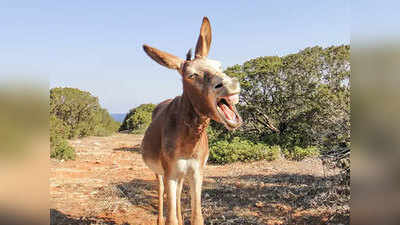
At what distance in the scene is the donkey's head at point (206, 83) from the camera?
2.16m

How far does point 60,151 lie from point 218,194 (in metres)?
6.62

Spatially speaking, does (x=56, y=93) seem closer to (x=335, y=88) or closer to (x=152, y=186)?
(x=152, y=186)

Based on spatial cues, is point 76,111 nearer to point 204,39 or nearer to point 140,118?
point 140,118

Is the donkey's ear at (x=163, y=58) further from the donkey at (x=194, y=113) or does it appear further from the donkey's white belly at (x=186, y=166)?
the donkey's white belly at (x=186, y=166)

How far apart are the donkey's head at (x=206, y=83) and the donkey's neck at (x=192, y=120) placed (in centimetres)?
8

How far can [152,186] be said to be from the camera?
7.19 metres

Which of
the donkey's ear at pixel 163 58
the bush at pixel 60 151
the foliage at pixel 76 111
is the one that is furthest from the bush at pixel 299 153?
the foliage at pixel 76 111

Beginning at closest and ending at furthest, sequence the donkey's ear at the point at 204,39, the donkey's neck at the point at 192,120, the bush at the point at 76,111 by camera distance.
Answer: the donkey's neck at the point at 192,120 → the donkey's ear at the point at 204,39 → the bush at the point at 76,111

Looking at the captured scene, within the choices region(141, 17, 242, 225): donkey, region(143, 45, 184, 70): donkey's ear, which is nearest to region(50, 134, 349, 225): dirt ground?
region(141, 17, 242, 225): donkey

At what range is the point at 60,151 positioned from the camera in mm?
10109
